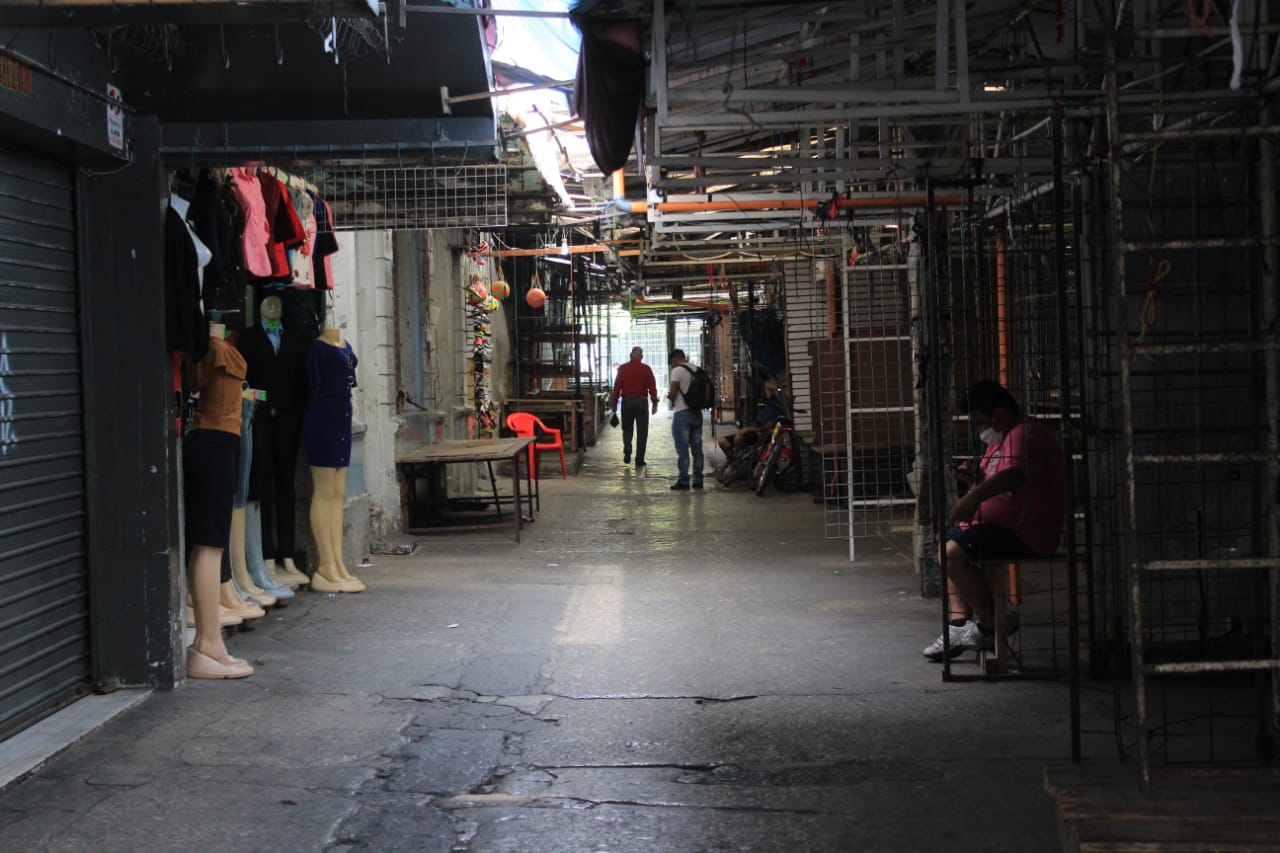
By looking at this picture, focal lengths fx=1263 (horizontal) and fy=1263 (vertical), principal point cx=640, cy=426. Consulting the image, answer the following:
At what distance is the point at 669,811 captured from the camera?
4.82 meters

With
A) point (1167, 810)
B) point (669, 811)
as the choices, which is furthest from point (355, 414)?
point (1167, 810)

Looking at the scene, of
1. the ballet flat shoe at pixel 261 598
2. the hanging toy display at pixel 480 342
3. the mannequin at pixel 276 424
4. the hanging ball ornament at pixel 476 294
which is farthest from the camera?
the hanging toy display at pixel 480 342

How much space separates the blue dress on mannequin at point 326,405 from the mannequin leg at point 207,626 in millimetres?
2303

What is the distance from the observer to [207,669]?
22.5 feet

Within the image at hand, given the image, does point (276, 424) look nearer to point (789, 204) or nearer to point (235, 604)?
point (235, 604)

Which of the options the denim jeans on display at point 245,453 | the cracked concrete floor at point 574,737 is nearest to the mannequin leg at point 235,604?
the cracked concrete floor at point 574,737

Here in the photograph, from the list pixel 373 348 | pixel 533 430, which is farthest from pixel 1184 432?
pixel 533 430

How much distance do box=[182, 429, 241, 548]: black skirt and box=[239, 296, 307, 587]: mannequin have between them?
58.3 inches

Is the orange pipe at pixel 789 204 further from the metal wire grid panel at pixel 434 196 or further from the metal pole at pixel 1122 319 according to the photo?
the metal pole at pixel 1122 319

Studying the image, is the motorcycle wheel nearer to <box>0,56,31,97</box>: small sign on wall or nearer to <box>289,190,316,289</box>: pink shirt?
<box>289,190,316,289</box>: pink shirt

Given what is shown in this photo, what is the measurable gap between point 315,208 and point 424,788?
5.08 m

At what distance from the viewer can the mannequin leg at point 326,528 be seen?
935 cm

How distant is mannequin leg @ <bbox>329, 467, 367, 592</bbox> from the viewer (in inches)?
371

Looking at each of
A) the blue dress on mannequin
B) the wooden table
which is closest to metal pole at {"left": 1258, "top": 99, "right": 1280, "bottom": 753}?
the blue dress on mannequin
